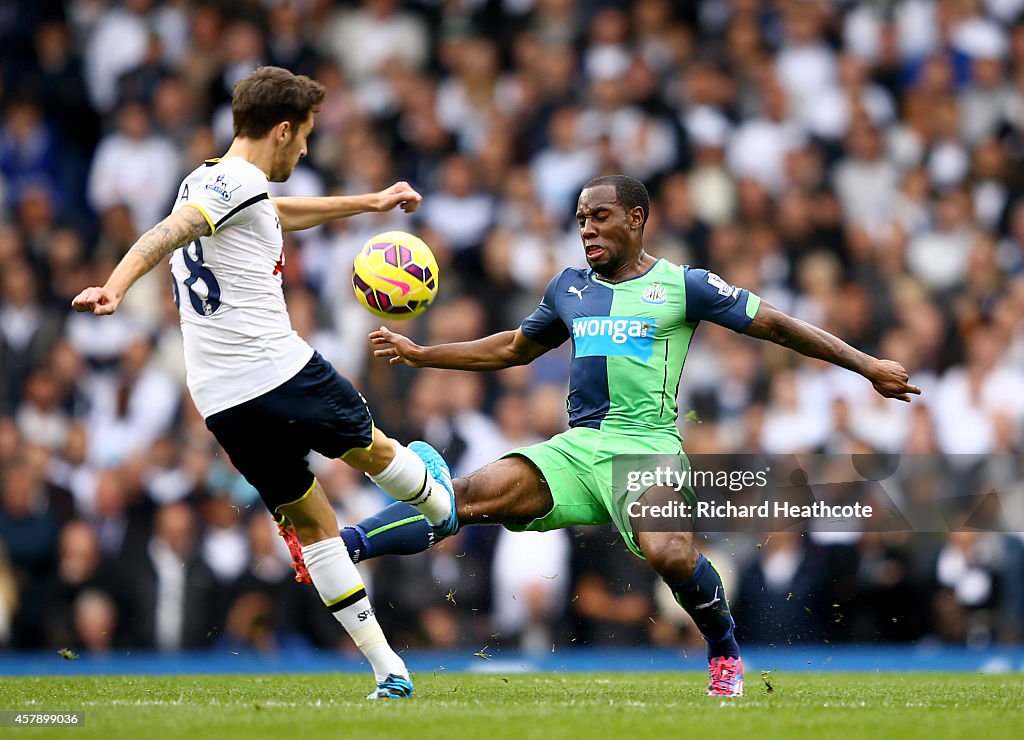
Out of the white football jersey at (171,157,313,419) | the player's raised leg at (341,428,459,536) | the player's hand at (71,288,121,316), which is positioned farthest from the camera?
the player's raised leg at (341,428,459,536)

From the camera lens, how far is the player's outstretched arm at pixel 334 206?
7.00 meters

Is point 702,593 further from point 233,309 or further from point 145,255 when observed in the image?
point 145,255

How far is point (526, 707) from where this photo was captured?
21.6 feet

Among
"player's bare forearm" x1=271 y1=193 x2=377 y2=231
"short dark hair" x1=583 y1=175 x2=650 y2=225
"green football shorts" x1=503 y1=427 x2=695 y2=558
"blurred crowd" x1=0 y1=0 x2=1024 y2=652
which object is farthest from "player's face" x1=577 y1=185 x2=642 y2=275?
"blurred crowd" x1=0 y1=0 x2=1024 y2=652

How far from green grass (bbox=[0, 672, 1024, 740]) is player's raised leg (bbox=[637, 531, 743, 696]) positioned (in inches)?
5.6

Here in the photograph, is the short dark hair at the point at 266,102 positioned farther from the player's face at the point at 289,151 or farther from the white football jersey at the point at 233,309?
the white football jersey at the point at 233,309

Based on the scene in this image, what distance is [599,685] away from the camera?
827cm

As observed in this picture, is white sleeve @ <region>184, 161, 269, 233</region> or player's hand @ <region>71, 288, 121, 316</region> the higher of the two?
white sleeve @ <region>184, 161, 269, 233</region>

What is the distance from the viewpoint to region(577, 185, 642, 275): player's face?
25.2 ft

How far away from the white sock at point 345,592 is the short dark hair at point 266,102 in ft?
6.06

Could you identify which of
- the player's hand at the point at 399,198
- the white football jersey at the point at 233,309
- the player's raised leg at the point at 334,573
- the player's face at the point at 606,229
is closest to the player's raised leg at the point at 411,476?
the player's raised leg at the point at 334,573

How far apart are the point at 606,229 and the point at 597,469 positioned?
122 centimetres

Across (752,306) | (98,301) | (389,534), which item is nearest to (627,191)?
(752,306)

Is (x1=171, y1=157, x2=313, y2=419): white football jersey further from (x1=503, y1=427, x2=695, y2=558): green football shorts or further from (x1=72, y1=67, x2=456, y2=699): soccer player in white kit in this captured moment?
(x1=503, y1=427, x2=695, y2=558): green football shorts
